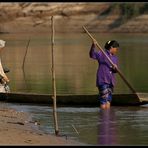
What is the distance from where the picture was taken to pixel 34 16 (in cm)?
6425

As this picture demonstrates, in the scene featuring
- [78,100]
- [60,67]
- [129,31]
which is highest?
[78,100]

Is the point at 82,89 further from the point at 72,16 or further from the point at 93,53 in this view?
the point at 72,16

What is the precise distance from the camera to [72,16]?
6338 centimetres

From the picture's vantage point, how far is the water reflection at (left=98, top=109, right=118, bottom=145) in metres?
10.6

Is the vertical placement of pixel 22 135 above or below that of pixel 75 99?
above

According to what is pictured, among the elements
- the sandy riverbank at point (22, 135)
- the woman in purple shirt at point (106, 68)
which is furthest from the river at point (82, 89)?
the woman in purple shirt at point (106, 68)

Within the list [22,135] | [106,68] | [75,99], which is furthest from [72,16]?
[22,135]

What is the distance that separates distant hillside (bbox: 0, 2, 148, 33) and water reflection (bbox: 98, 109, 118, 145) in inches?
1716

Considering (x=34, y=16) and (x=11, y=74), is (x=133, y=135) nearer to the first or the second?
(x=11, y=74)

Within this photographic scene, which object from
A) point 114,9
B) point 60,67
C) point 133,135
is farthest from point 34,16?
point 133,135

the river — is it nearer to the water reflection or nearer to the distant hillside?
the water reflection

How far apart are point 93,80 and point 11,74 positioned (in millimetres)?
3529

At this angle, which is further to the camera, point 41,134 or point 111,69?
point 111,69

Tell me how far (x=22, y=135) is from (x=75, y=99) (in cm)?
505
